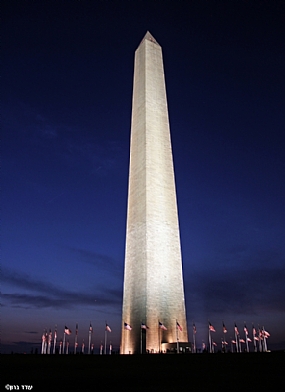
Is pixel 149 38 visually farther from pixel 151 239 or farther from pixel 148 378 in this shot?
pixel 148 378

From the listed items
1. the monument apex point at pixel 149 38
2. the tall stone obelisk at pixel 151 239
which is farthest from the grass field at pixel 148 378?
the monument apex point at pixel 149 38

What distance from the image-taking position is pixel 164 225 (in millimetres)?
27641

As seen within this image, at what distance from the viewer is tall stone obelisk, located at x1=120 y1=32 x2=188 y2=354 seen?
82.0ft

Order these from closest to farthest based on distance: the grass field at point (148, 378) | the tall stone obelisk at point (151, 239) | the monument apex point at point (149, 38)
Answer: the grass field at point (148, 378) → the tall stone obelisk at point (151, 239) → the monument apex point at point (149, 38)

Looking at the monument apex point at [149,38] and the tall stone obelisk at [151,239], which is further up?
the monument apex point at [149,38]

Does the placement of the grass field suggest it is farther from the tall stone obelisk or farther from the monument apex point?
the monument apex point

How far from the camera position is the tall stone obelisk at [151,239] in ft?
82.0

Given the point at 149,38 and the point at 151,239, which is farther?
the point at 149,38

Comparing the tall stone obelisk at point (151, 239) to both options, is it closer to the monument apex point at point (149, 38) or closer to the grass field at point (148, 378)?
the monument apex point at point (149, 38)

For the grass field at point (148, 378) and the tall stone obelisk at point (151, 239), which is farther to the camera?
the tall stone obelisk at point (151, 239)

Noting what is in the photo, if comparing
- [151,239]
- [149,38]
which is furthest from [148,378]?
[149,38]

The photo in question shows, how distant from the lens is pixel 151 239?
86.4 feet

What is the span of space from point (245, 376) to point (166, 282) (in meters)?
16.9

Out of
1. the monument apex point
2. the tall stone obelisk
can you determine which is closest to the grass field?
the tall stone obelisk
